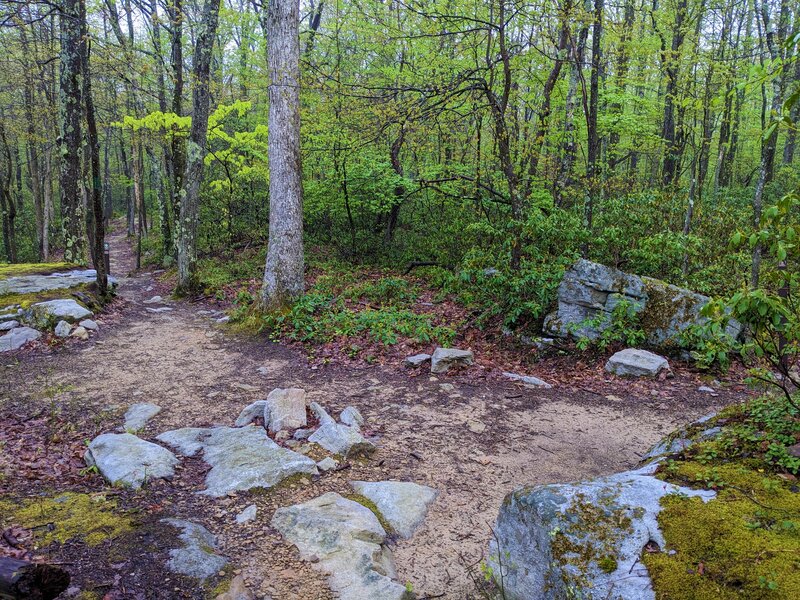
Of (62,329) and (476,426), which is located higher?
(62,329)

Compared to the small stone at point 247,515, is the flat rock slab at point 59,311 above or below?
above

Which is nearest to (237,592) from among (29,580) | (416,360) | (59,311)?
(29,580)

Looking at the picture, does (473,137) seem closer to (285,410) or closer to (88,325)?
(285,410)

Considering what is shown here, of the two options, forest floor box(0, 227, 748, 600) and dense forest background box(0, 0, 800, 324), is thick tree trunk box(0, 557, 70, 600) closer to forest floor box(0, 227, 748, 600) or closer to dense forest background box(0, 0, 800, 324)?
forest floor box(0, 227, 748, 600)

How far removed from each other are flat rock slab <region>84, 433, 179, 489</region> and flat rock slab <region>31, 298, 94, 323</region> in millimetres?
4930

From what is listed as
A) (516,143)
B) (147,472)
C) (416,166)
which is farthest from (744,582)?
(416,166)

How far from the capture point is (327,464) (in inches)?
167

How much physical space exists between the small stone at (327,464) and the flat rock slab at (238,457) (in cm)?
7

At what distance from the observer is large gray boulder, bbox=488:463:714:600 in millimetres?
1970

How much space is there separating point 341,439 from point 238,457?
0.95m

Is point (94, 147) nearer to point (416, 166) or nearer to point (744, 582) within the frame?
point (416, 166)

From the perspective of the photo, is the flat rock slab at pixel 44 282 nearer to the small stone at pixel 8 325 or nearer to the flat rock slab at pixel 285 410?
the small stone at pixel 8 325

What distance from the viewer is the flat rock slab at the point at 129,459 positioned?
376 centimetres

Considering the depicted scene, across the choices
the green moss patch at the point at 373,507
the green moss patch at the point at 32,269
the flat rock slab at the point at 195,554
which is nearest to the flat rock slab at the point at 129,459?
the flat rock slab at the point at 195,554
